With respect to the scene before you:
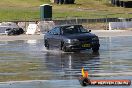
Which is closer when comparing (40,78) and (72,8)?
(40,78)

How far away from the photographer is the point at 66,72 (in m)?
20.2

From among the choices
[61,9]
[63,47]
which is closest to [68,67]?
[63,47]

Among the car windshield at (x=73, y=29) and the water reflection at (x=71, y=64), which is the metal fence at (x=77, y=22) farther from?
the water reflection at (x=71, y=64)

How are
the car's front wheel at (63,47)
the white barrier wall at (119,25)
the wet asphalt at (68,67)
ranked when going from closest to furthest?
the wet asphalt at (68,67) → the car's front wheel at (63,47) → the white barrier wall at (119,25)

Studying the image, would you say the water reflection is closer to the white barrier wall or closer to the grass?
the white barrier wall

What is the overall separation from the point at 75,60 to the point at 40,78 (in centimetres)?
713

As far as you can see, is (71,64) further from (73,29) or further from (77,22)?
(77,22)

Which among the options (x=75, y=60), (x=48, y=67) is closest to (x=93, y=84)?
(x=48, y=67)

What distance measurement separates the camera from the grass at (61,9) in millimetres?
76000

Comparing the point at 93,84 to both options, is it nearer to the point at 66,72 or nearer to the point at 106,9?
the point at 66,72

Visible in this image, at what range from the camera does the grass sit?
249ft

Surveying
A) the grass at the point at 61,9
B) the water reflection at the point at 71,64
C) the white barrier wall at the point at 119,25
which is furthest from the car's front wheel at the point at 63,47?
the grass at the point at 61,9

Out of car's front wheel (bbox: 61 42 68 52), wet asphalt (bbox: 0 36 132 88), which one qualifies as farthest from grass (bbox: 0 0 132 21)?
wet asphalt (bbox: 0 36 132 88)

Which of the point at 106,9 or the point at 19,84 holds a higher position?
the point at 19,84
